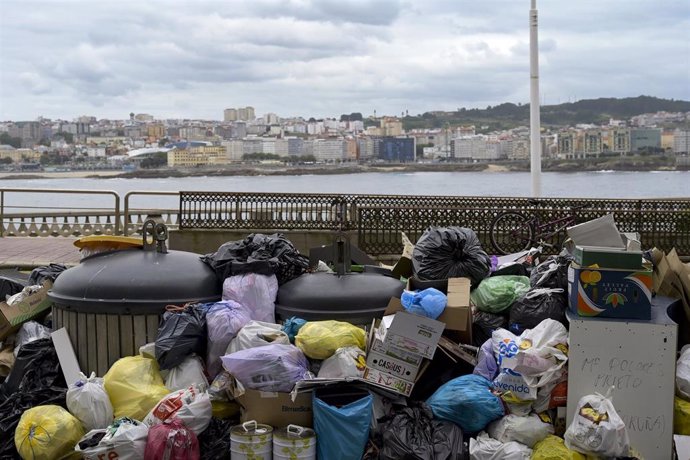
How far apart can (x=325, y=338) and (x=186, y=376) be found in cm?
99

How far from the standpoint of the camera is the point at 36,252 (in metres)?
13.6

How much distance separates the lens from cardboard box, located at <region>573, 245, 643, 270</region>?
4.86m

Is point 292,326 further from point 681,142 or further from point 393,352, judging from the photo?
point 681,142

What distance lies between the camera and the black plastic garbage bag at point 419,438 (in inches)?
177

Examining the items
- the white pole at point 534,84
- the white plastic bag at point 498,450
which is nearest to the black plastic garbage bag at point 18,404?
the white plastic bag at point 498,450

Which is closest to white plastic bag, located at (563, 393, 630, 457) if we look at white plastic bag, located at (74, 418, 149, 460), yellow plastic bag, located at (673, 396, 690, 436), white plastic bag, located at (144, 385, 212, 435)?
yellow plastic bag, located at (673, 396, 690, 436)

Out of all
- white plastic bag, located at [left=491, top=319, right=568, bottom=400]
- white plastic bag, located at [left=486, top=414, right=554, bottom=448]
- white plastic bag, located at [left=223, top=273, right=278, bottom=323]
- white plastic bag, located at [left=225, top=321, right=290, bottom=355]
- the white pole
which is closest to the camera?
white plastic bag, located at [left=486, top=414, right=554, bottom=448]

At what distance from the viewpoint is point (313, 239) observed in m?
12.8

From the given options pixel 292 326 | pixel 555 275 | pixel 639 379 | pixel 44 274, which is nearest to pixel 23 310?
pixel 44 274

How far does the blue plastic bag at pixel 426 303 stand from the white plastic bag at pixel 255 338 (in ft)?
2.82

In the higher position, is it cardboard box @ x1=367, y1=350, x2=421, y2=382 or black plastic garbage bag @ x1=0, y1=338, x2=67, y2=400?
cardboard box @ x1=367, y1=350, x2=421, y2=382

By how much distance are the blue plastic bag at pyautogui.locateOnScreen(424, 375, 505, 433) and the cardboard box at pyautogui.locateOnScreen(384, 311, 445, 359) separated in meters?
0.30

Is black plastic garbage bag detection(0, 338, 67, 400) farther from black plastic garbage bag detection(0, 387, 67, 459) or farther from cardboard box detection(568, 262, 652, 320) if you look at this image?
cardboard box detection(568, 262, 652, 320)

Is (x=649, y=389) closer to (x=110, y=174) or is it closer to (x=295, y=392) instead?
(x=295, y=392)
